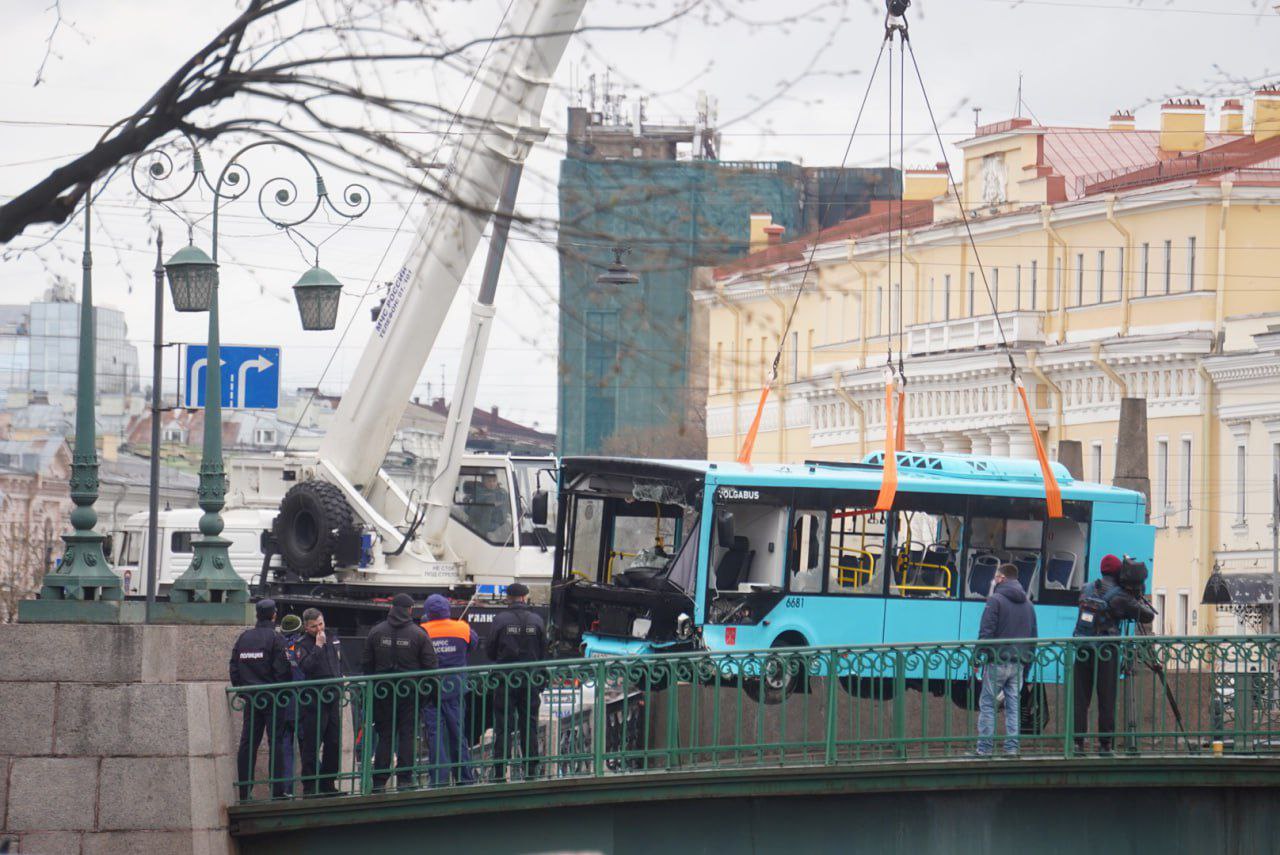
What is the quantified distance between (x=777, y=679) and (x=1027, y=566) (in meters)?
7.83

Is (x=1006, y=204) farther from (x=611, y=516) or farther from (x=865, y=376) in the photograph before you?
(x=611, y=516)

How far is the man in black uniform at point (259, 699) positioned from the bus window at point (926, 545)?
335 inches

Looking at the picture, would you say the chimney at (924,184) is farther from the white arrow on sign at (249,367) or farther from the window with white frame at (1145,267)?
the white arrow on sign at (249,367)

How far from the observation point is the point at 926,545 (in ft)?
84.9

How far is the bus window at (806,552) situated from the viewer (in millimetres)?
25266

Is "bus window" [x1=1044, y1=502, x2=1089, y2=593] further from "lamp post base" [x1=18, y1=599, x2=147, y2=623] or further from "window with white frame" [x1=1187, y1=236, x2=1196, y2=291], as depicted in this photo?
"window with white frame" [x1=1187, y1=236, x2=1196, y2=291]

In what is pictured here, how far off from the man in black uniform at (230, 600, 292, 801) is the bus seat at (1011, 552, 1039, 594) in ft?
32.7

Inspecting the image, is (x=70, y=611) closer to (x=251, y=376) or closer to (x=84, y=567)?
(x=84, y=567)

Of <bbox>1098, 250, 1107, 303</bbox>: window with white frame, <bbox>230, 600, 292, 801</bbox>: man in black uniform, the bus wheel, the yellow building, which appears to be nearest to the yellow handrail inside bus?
the bus wheel

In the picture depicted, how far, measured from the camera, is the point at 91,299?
18.4 meters

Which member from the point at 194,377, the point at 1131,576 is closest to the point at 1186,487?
the point at 194,377

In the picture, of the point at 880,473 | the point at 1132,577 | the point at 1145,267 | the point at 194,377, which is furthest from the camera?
the point at 1145,267

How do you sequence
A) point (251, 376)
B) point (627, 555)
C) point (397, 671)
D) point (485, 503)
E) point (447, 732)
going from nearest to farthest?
1. point (447, 732)
2. point (397, 671)
3. point (627, 555)
4. point (251, 376)
5. point (485, 503)

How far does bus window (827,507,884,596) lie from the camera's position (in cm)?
2539
